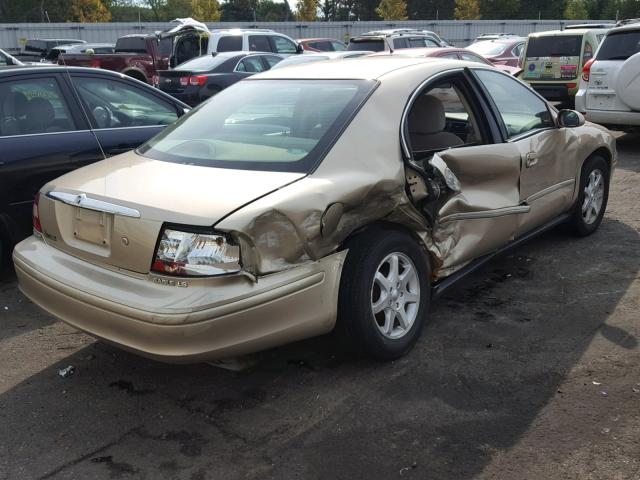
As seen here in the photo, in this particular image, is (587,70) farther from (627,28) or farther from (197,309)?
(197,309)

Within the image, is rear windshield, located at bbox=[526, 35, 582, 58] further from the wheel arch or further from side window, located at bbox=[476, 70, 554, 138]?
the wheel arch

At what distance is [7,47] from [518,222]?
30.2m

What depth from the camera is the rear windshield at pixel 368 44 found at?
15.0m

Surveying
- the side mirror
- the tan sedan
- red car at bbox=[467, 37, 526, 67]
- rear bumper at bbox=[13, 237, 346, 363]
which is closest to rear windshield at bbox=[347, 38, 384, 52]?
red car at bbox=[467, 37, 526, 67]

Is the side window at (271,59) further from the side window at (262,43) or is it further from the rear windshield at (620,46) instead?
the rear windshield at (620,46)

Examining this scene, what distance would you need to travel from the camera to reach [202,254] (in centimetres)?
275

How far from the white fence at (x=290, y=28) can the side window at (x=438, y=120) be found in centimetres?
2787

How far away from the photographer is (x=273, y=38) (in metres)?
16.2

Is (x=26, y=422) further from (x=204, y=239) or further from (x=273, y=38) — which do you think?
(x=273, y=38)

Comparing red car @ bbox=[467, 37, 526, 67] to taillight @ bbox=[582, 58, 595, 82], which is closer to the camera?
taillight @ bbox=[582, 58, 595, 82]

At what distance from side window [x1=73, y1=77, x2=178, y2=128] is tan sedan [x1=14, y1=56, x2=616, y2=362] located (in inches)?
61.7

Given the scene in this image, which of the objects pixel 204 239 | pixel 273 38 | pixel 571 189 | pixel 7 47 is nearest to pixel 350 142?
pixel 204 239

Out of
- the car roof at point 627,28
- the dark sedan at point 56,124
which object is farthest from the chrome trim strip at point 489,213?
the car roof at point 627,28

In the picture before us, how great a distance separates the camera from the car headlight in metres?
2.74
